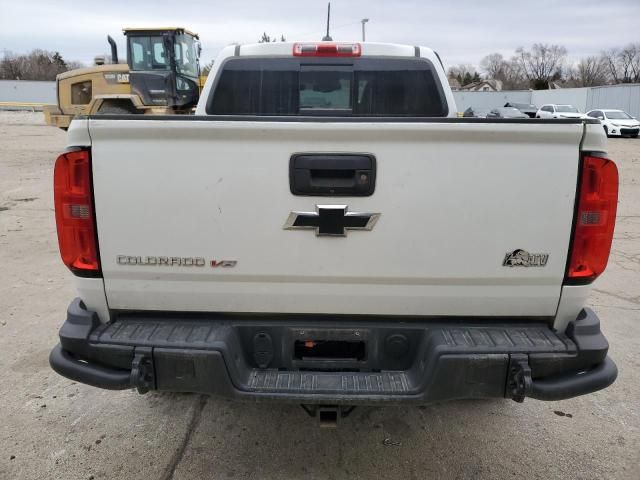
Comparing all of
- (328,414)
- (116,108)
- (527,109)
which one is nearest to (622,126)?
(527,109)

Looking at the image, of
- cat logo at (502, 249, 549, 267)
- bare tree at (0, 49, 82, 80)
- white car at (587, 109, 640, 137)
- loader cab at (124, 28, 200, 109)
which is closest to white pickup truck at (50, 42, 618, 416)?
cat logo at (502, 249, 549, 267)

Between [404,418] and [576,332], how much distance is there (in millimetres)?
1325

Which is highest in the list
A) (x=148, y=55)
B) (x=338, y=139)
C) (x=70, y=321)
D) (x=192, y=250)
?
(x=148, y=55)

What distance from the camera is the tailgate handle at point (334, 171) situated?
7.32 feet

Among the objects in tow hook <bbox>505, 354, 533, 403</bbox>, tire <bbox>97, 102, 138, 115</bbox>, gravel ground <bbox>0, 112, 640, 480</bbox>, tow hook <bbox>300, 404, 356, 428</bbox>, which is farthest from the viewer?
tire <bbox>97, 102, 138, 115</bbox>

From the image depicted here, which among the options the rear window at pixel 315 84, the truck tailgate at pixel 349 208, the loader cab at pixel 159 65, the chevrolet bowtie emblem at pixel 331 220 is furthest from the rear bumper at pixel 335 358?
the loader cab at pixel 159 65

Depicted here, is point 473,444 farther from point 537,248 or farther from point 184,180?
point 184,180

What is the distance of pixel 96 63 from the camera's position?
17.5 meters

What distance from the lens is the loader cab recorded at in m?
14.2

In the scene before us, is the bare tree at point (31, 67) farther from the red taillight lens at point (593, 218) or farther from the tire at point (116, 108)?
the red taillight lens at point (593, 218)

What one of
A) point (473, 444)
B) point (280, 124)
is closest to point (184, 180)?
point (280, 124)

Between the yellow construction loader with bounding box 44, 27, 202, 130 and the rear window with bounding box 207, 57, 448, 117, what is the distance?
11.2 meters

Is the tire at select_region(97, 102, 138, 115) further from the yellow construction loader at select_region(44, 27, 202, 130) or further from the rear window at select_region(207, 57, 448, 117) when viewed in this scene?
the rear window at select_region(207, 57, 448, 117)

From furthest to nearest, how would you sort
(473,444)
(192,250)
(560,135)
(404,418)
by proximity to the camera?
(404,418), (473,444), (192,250), (560,135)
